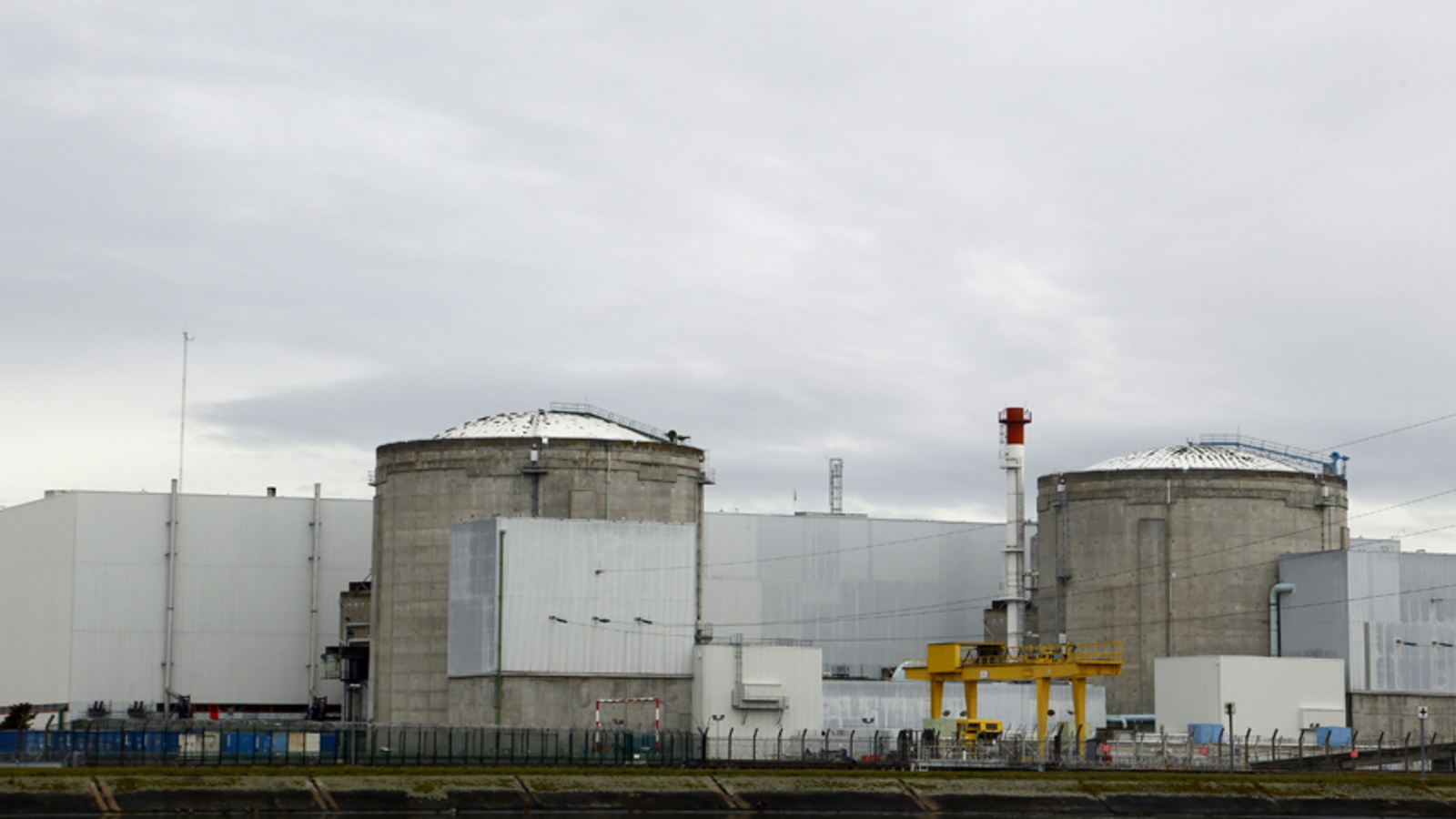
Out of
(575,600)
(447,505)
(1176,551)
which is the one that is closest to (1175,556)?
(1176,551)

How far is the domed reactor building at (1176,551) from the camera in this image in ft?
360

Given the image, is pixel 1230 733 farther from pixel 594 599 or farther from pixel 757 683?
pixel 594 599

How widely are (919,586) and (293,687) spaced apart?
40.1m

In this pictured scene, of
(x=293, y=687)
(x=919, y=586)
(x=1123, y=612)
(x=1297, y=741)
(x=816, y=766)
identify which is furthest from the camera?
(x=919, y=586)

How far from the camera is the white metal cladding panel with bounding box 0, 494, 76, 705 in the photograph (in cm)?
11369

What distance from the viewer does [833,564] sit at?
12444 cm

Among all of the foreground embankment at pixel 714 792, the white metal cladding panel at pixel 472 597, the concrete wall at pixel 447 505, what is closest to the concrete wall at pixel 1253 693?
the foreground embankment at pixel 714 792

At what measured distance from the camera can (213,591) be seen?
11656 cm

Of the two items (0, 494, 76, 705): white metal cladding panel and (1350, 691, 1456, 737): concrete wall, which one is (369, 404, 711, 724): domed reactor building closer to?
(0, 494, 76, 705): white metal cladding panel

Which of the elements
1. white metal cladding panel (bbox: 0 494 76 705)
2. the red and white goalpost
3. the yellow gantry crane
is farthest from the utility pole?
white metal cladding panel (bbox: 0 494 76 705)

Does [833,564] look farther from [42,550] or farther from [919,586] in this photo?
[42,550]

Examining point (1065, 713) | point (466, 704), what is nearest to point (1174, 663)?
point (1065, 713)

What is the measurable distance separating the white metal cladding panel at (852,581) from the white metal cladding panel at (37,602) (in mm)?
37962

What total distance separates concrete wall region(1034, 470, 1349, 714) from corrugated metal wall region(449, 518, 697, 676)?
28.2 meters
